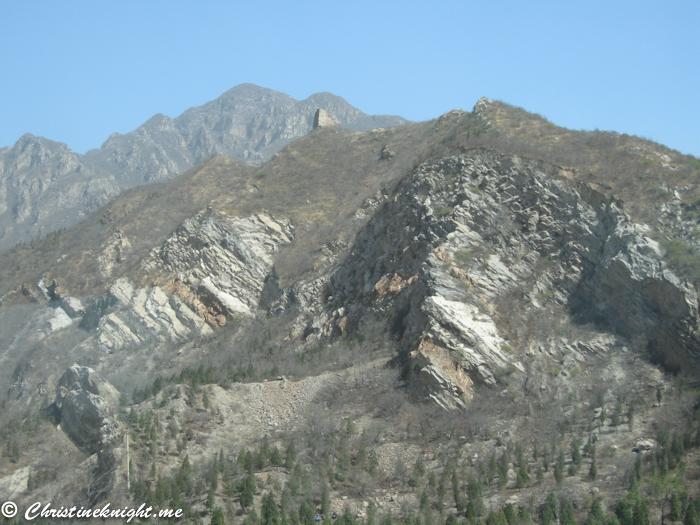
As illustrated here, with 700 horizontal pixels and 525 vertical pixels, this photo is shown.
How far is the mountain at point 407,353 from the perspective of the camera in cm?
2405

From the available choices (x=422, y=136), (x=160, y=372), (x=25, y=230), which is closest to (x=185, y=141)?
(x=25, y=230)

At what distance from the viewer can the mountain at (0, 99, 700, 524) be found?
24.0 m

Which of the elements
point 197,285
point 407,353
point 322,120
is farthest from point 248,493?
point 322,120

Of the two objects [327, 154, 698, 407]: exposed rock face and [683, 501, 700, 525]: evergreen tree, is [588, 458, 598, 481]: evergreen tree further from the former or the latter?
[327, 154, 698, 407]: exposed rock face

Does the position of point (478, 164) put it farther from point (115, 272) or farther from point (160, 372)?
point (115, 272)

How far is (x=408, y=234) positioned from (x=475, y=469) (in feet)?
52.3

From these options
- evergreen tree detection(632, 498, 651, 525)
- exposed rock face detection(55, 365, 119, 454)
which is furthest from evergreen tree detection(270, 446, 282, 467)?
evergreen tree detection(632, 498, 651, 525)

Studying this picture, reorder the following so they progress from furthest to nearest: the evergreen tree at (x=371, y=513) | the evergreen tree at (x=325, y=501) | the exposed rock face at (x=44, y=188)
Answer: the exposed rock face at (x=44, y=188) → the evergreen tree at (x=325, y=501) → the evergreen tree at (x=371, y=513)

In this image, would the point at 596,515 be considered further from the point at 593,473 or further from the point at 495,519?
the point at 495,519

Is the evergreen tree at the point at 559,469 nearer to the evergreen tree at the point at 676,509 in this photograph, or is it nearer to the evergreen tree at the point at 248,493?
the evergreen tree at the point at 676,509

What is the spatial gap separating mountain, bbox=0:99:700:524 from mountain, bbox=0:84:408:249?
5904cm

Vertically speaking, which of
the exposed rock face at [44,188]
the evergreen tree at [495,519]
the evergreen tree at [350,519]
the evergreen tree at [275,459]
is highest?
the exposed rock face at [44,188]

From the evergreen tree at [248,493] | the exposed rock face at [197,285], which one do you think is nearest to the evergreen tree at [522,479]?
the evergreen tree at [248,493]

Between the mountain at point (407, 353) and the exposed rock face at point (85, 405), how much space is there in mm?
132
